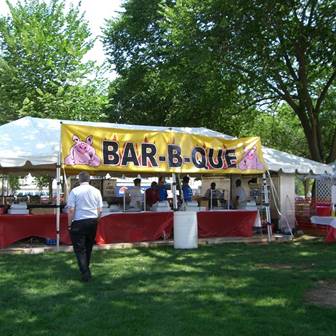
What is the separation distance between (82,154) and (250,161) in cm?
488

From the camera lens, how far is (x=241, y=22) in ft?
63.1

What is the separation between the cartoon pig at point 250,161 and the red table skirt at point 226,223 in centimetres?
126

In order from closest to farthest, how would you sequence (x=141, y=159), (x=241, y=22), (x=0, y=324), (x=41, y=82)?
(x=0, y=324)
(x=141, y=159)
(x=241, y=22)
(x=41, y=82)

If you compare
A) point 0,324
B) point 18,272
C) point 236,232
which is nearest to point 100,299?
point 0,324

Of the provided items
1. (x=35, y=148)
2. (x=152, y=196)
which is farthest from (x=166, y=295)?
(x=152, y=196)

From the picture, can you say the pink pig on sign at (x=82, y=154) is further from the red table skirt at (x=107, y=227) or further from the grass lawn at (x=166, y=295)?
the grass lawn at (x=166, y=295)

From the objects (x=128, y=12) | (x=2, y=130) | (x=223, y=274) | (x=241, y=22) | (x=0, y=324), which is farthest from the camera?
(x=128, y=12)

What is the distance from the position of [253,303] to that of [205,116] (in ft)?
62.1

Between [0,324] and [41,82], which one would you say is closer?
[0,324]

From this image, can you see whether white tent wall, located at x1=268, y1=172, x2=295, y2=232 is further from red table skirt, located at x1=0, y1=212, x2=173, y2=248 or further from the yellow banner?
red table skirt, located at x1=0, y1=212, x2=173, y2=248

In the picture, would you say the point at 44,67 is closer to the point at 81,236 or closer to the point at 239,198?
the point at 239,198

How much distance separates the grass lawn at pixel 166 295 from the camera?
5.98 metres

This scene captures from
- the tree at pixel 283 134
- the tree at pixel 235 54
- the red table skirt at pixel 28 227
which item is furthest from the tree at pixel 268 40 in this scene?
the tree at pixel 283 134

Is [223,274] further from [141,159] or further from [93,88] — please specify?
[93,88]
